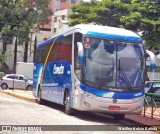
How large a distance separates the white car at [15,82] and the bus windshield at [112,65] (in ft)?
75.8

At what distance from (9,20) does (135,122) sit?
1497 inches

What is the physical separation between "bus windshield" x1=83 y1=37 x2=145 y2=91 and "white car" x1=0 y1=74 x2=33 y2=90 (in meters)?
23.1

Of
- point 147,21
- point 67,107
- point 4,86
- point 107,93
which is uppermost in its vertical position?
point 147,21

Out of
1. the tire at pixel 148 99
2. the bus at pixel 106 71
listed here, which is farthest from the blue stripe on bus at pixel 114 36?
the tire at pixel 148 99

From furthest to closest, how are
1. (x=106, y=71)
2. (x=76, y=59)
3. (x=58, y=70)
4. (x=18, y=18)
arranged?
(x=18, y=18), (x=58, y=70), (x=76, y=59), (x=106, y=71)

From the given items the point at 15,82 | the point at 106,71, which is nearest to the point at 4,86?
the point at 15,82

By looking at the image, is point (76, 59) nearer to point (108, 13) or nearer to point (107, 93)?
point (107, 93)

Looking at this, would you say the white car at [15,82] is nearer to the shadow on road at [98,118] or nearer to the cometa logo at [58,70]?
the cometa logo at [58,70]

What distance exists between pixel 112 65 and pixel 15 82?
2397 cm

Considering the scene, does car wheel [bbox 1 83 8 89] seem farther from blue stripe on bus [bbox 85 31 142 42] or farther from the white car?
blue stripe on bus [bbox 85 31 142 42]

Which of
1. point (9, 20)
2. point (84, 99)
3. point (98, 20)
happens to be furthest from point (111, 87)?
point (9, 20)

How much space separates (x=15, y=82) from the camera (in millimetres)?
36875

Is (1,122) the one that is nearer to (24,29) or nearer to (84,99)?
(84,99)

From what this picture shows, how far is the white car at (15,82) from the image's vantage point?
120ft
